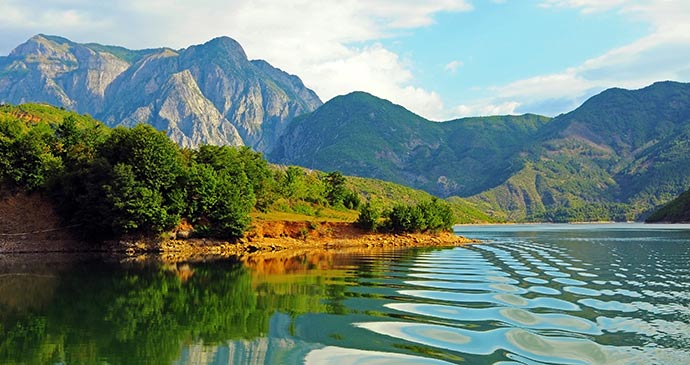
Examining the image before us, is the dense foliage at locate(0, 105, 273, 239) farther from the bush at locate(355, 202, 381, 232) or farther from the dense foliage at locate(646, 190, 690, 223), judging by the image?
the dense foliage at locate(646, 190, 690, 223)

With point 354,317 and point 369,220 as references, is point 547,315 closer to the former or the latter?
point 354,317

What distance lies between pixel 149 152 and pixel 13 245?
1701cm

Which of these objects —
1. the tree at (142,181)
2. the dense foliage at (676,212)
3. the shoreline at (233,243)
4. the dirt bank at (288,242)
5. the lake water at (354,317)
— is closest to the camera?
the lake water at (354,317)

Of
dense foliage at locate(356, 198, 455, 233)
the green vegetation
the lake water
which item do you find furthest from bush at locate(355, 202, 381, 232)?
the lake water

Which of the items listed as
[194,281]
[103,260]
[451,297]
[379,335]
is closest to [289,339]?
[379,335]

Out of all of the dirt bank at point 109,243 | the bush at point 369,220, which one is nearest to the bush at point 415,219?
the bush at point 369,220

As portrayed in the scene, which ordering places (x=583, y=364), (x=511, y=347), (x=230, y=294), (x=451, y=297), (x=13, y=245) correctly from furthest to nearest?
1. (x=13, y=245)
2. (x=230, y=294)
3. (x=451, y=297)
4. (x=511, y=347)
5. (x=583, y=364)

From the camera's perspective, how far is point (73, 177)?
60.2 m

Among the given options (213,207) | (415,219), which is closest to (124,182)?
(213,207)

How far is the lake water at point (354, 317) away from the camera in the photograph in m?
13.8

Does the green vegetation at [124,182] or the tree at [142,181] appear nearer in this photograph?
the tree at [142,181]

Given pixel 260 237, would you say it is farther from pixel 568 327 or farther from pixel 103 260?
pixel 568 327

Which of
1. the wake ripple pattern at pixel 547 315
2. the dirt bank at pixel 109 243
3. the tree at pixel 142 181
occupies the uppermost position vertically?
the tree at pixel 142 181

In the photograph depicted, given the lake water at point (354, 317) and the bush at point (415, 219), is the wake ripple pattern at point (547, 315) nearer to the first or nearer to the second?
the lake water at point (354, 317)
